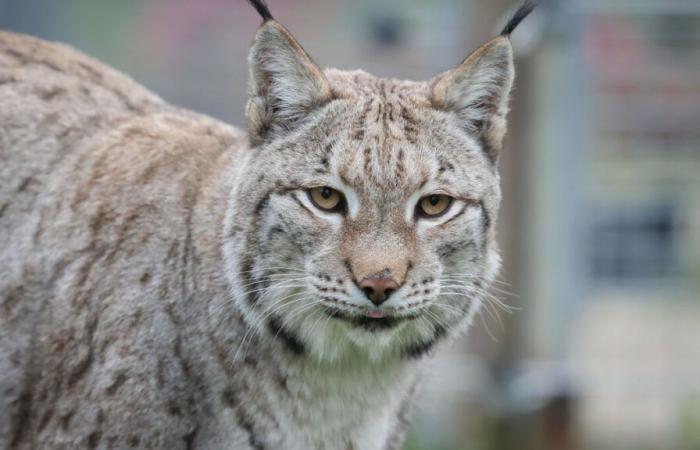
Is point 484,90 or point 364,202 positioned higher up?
point 484,90

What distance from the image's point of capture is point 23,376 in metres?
5.14

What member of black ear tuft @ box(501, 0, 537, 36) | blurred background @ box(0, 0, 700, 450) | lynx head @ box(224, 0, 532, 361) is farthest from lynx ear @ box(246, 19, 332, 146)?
blurred background @ box(0, 0, 700, 450)

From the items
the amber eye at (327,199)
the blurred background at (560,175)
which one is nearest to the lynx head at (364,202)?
the amber eye at (327,199)

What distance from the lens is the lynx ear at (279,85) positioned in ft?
15.8

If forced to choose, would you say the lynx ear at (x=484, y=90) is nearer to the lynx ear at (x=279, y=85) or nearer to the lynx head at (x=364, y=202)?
the lynx head at (x=364, y=202)

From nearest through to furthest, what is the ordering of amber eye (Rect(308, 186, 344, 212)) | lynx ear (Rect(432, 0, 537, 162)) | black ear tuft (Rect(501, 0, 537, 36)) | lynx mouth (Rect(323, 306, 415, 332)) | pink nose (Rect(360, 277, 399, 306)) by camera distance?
pink nose (Rect(360, 277, 399, 306)) → lynx mouth (Rect(323, 306, 415, 332)) → amber eye (Rect(308, 186, 344, 212)) → black ear tuft (Rect(501, 0, 537, 36)) → lynx ear (Rect(432, 0, 537, 162))

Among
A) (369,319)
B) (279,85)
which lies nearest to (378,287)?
(369,319)

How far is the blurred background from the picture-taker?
827 cm

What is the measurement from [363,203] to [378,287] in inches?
12.9

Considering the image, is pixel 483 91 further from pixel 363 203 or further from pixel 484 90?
pixel 363 203

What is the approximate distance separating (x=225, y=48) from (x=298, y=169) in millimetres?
4731

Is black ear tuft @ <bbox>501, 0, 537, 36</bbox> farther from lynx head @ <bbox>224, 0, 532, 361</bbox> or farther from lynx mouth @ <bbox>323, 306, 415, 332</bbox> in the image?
lynx mouth @ <bbox>323, 306, 415, 332</bbox>

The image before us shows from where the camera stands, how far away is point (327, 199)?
184 inches

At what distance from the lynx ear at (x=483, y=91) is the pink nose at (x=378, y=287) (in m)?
0.85
